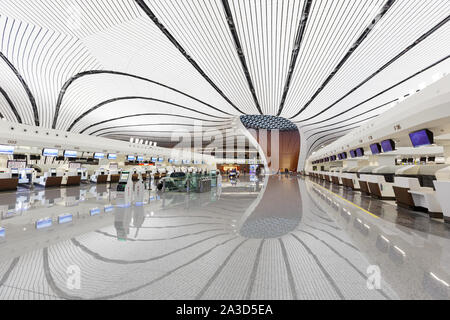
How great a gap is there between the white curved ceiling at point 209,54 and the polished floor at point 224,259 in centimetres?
899

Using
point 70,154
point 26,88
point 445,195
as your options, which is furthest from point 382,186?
point 26,88

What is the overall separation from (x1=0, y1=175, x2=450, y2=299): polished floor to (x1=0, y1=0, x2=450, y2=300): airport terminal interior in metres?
0.02

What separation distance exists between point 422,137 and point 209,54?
11.0 meters

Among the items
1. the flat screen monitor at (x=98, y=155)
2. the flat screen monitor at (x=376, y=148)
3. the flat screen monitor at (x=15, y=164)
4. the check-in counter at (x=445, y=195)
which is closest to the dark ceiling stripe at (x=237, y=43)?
the flat screen monitor at (x=376, y=148)

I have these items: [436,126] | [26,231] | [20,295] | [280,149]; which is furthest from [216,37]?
[280,149]

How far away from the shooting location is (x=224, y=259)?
2.73 meters

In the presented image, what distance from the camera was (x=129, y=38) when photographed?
1088 cm

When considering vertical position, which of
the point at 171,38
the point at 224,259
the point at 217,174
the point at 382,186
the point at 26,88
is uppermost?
the point at 171,38

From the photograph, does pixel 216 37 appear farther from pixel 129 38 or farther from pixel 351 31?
pixel 351 31

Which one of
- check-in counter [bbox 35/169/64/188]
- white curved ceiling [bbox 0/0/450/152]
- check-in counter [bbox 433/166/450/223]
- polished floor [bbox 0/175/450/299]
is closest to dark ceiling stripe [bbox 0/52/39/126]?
white curved ceiling [bbox 0/0/450/152]

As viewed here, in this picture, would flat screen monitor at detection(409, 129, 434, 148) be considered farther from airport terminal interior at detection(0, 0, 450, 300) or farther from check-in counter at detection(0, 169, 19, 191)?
check-in counter at detection(0, 169, 19, 191)

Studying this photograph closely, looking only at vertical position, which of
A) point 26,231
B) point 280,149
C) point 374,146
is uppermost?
point 280,149

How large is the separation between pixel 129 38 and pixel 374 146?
556 inches

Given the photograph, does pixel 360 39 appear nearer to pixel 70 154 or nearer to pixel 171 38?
pixel 171 38
